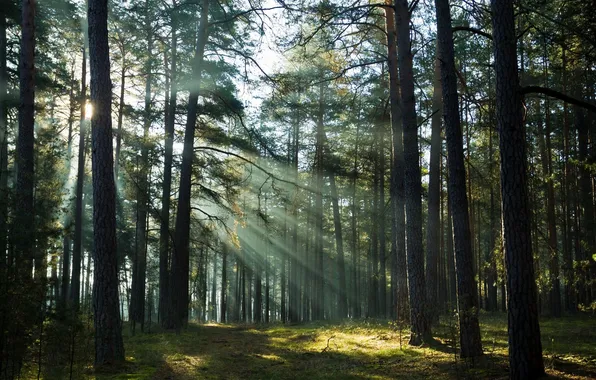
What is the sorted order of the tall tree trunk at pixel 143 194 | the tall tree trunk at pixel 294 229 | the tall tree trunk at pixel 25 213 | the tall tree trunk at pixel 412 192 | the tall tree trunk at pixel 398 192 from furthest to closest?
1. the tall tree trunk at pixel 294 229
2. the tall tree trunk at pixel 143 194
3. the tall tree trunk at pixel 398 192
4. the tall tree trunk at pixel 412 192
5. the tall tree trunk at pixel 25 213

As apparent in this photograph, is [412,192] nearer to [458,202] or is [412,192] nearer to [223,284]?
[458,202]

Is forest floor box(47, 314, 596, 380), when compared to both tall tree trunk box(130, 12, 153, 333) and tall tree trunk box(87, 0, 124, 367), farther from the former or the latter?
tall tree trunk box(130, 12, 153, 333)

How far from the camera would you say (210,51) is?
1797cm

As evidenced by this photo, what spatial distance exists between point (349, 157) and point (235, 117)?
10.7m

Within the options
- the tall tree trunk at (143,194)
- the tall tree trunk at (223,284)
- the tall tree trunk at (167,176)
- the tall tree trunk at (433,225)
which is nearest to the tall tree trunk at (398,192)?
the tall tree trunk at (433,225)

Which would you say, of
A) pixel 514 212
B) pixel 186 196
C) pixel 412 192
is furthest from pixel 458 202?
pixel 186 196

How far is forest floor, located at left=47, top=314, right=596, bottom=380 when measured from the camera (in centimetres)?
777

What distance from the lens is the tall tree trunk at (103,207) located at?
8523 millimetres

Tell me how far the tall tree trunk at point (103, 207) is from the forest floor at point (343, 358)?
63 centimetres

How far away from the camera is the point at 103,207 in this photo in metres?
8.75

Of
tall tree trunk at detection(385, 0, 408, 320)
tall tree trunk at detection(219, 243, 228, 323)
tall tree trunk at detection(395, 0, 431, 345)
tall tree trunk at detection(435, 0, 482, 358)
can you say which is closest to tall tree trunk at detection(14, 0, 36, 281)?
tall tree trunk at detection(435, 0, 482, 358)

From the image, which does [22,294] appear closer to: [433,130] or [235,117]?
[235,117]

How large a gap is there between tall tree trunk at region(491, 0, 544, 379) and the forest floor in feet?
2.17

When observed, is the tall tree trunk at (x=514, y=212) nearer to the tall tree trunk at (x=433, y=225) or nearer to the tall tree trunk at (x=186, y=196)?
the tall tree trunk at (x=433, y=225)
